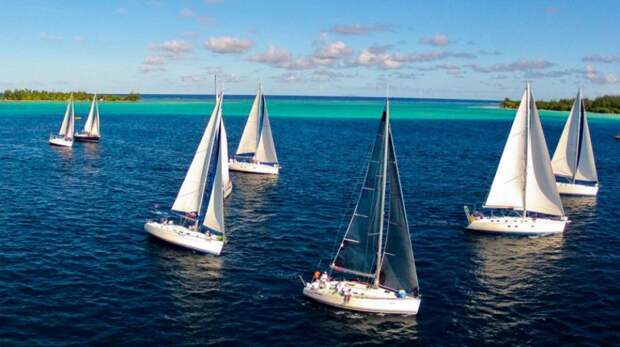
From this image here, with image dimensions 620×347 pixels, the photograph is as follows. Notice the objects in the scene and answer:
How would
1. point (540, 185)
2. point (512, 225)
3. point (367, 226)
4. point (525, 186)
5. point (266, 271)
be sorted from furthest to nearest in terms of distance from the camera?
point (540, 185) < point (525, 186) < point (512, 225) < point (266, 271) < point (367, 226)

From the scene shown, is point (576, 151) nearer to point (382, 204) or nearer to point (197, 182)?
point (382, 204)

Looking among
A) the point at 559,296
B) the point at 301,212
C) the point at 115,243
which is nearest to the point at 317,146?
the point at 301,212

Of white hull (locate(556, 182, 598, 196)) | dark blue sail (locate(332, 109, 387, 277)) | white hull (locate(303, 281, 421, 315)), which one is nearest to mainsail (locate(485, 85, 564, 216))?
white hull (locate(556, 182, 598, 196))

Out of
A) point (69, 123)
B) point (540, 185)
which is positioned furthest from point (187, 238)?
point (69, 123)

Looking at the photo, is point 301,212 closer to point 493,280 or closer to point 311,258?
point 311,258

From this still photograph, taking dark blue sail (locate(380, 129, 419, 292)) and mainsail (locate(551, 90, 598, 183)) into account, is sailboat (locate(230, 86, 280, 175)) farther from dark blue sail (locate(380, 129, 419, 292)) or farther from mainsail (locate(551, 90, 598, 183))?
dark blue sail (locate(380, 129, 419, 292))

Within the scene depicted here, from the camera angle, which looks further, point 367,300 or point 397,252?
point 397,252
